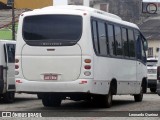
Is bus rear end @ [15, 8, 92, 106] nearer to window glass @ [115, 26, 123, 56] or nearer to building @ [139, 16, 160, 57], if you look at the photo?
window glass @ [115, 26, 123, 56]

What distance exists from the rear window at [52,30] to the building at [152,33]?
60377 mm

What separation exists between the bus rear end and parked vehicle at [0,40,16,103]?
3.27 metres

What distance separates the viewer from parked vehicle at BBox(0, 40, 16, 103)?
2167 centimetres

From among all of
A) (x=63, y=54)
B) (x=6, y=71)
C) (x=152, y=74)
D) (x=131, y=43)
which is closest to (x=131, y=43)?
(x=131, y=43)

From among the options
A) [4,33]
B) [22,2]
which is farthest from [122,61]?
[22,2]

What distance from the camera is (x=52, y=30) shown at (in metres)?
18.4

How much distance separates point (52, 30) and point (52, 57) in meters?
0.83

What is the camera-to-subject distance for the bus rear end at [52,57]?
1794cm

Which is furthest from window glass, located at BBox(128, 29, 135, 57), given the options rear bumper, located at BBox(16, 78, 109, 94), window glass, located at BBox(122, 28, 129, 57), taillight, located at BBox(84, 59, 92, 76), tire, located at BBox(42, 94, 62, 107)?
taillight, located at BBox(84, 59, 92, 76)

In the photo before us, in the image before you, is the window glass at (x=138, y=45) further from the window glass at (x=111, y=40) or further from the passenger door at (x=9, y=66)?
the passenger door at (x=9, y=66)

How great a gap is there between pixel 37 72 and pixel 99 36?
226cm

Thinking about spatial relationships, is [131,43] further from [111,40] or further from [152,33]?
[152,33]

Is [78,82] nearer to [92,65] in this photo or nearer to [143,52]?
[92,65]

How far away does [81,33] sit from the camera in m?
18.1
